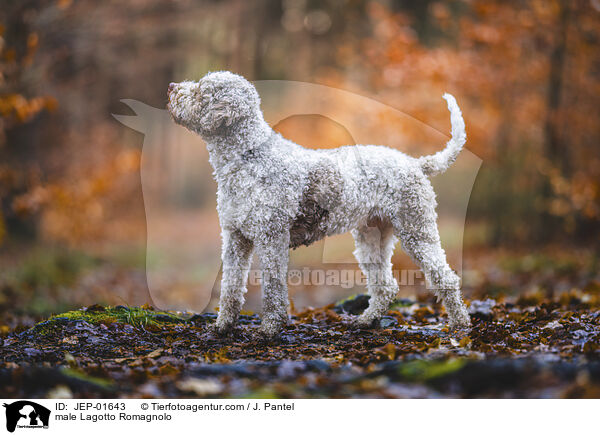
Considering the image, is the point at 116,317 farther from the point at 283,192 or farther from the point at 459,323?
the point at 459,323

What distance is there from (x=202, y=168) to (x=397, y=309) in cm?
2191

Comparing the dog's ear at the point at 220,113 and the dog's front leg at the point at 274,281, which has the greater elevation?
the dog's ear at the point at 220,113

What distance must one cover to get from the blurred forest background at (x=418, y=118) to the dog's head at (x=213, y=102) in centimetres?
394

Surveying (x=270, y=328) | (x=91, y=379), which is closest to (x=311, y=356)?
(x=270, y=328)

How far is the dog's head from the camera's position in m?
4.29

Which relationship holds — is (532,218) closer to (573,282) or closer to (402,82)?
(573,282)

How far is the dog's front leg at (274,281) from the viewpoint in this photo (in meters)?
4.42

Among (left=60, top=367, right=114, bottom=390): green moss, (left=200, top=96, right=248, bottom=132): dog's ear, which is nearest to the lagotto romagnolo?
(left=200, top=96, right=248, bottom=132): dog's ear

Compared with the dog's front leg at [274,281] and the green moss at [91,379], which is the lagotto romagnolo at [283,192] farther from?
the green moss at [91,379]

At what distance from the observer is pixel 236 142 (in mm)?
4445
